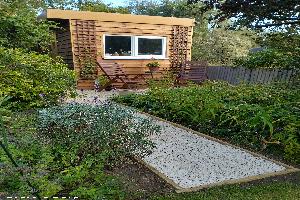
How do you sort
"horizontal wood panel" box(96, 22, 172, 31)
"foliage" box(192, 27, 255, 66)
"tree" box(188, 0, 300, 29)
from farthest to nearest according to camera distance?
"foliage" box(192, 27, 255, 66) → "horizontal wood panel" box(96, 22, 172, 31) → "tree" box(188, 0, 300, 29)

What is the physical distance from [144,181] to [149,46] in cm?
1067

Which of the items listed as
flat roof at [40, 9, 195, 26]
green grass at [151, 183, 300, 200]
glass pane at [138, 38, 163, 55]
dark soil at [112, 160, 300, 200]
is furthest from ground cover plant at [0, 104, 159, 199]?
glass pane at [138, 38, 163, 55]

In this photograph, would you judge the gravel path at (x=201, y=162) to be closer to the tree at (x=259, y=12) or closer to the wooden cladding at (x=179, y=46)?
the tree at (x=259, y=12)

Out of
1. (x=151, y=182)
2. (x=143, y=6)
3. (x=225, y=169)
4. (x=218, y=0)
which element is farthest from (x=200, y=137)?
(x=143, y=6)

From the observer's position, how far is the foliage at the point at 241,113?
516 centimetres

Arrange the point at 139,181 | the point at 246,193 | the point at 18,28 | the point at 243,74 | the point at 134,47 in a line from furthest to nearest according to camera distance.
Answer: the point at 243,74, the point at 134,47, the point at 18,28, the point at 139,181, the point at 246,193

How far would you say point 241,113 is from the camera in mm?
5969

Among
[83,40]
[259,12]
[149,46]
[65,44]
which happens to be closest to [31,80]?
[259,12]

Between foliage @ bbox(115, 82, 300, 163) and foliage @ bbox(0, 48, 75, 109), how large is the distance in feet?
6.87

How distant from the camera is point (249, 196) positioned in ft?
10.8

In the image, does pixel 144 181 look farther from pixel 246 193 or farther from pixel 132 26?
pixel 132 26

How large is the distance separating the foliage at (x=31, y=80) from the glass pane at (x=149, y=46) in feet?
22.4

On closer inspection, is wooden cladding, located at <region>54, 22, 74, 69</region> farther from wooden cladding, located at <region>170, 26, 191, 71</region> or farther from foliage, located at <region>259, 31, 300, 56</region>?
foliage, located at <region>259, 31, 300, 56</region>

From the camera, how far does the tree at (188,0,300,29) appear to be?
8.54ft
